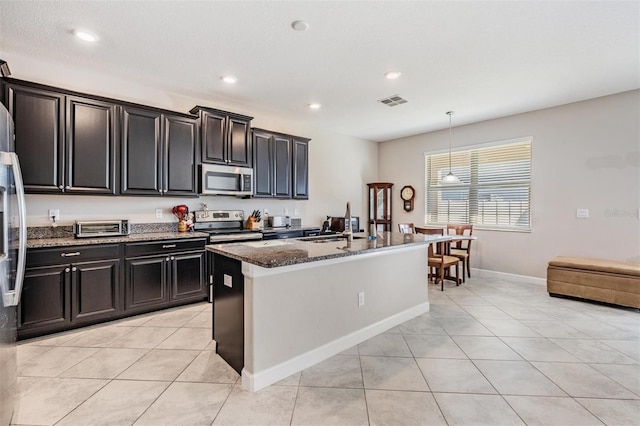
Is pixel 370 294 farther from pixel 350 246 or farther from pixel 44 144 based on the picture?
pixel 44 144

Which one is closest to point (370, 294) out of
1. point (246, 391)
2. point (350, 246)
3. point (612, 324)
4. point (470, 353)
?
point (350, 246)

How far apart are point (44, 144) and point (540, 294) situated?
6198 mm

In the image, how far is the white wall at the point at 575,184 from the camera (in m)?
3.93

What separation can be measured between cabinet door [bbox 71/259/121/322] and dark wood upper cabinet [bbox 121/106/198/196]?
0.87 metres

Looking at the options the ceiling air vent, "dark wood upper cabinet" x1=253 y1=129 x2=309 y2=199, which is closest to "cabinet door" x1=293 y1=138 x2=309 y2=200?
"dark wood upper cabinet" x1=253 y1=129 x2=309 y2=199

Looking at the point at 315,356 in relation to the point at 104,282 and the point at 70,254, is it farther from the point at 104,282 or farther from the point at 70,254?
the point at 70,254

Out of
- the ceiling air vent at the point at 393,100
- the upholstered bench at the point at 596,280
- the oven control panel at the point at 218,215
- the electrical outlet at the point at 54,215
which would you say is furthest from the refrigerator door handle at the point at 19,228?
the upholstered bench at the point at 596,280

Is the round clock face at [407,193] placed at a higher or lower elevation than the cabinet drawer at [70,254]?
higher

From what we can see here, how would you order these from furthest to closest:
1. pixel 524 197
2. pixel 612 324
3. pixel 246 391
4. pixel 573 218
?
1. pixel 524 197
2. pixel 573 218
3. pixel 612 324
4. pixel 246 391

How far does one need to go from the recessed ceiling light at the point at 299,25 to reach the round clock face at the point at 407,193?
4.41 meters

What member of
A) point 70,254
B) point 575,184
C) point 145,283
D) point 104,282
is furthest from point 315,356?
point 575,184

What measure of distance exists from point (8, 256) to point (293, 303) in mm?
1626

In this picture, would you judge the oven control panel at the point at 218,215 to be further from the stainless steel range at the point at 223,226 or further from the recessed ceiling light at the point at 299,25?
the recessed ceiling light at the point at 299,25

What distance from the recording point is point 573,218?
4348 millimetres
